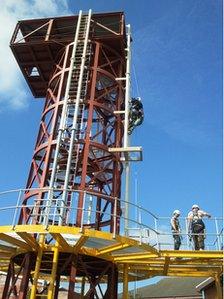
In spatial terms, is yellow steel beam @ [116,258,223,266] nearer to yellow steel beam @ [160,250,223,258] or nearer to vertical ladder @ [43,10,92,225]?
yellow steel beam @ [160,250,223,258]

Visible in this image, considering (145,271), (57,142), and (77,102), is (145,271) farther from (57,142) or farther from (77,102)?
(77,102)

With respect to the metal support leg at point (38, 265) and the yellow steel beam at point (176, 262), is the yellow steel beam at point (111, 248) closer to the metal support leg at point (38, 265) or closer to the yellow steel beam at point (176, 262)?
the yellow steel beam at point (176, 262)

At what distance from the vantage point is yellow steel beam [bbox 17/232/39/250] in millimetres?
15670

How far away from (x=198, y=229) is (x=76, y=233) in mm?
5497

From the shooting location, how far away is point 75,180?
68.9ft

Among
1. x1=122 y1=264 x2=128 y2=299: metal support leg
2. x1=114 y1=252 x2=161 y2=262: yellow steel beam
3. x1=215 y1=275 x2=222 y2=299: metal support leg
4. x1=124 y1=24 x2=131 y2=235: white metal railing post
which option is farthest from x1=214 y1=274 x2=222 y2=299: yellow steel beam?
x1=124 y1=24 x2=131 y2=235: white metal railing post

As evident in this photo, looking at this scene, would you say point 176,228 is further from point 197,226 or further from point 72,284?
point 72,284

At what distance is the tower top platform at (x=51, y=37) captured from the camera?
25.9 metres

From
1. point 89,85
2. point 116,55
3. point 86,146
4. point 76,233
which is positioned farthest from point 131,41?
point 76,233

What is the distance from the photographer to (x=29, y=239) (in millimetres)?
16281

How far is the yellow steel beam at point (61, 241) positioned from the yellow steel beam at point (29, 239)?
0.93 meters

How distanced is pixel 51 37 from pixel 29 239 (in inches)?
566

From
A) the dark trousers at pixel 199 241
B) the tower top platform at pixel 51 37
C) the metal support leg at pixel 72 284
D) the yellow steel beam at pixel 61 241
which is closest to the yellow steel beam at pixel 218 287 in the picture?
the dark trousers at pixel 199 241

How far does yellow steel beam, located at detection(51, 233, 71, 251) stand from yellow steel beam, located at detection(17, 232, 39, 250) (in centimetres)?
93
